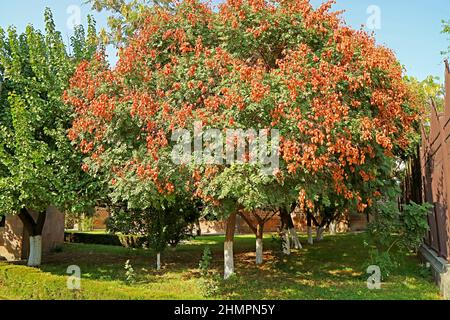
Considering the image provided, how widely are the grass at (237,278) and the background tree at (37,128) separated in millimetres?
2324

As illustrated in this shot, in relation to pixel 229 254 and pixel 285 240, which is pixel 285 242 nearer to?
pixel 285 240

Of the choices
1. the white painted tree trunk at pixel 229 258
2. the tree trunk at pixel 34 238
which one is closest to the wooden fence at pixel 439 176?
the white painted tree trunk at pixel 229 258

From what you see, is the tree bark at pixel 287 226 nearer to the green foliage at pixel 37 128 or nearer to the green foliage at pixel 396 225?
A: the green foliage at pixel 396 225

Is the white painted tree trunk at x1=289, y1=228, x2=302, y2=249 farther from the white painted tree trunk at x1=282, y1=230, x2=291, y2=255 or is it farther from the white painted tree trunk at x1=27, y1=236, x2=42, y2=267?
the white painted tree trunk at x1=27, y1=236, x2=42, y2=267

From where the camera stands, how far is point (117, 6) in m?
22.4

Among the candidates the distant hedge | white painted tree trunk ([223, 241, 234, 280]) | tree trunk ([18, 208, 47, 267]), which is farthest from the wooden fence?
the distant hedge

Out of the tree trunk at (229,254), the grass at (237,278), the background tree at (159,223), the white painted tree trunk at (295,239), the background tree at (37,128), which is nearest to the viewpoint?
the grass at (237,278)

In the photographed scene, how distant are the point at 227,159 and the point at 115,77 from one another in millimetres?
4404

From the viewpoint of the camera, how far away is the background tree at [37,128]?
40.3 ft

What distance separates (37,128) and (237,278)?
841 centimetres

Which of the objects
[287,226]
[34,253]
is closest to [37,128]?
[34,253]
